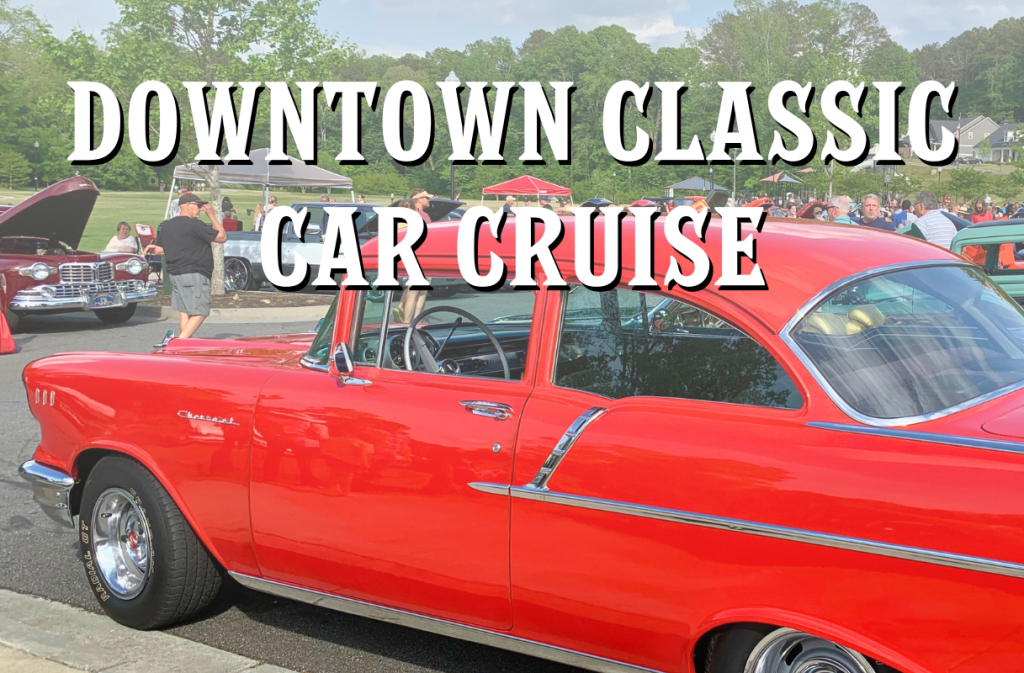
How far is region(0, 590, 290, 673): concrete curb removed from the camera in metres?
3.89

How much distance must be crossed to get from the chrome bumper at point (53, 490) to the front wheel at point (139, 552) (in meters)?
0.12

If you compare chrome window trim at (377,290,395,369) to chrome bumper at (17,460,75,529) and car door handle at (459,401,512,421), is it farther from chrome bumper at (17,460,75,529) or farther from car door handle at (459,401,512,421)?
chrome bumper at (17,460,75,529)

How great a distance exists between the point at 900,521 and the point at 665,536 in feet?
2.10

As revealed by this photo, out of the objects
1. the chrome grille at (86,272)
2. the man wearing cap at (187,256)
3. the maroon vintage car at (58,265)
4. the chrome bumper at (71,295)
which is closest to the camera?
the man wearing cap at (187,256)

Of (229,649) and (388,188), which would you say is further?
(388,188)

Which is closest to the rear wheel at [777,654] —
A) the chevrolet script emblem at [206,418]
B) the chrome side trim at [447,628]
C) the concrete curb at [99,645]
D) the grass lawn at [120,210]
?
the chrome side trim at [447,628]

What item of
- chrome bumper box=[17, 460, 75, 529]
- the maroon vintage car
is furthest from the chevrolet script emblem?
the maroon vintage car

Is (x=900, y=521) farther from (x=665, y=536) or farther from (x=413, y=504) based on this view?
(x=413, y=504)

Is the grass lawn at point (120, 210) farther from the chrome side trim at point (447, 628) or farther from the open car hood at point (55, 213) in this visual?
the chrome side trim at point (447, 628)

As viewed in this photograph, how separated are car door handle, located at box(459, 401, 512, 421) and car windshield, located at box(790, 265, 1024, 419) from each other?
90 centimetres

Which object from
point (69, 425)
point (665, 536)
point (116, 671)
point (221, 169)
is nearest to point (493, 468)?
point (665, 536)

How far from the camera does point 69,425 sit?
4.47m

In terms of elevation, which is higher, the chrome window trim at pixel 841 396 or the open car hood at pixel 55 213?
the open car hood at pixel 55 213

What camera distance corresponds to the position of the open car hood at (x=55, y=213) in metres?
13.5
